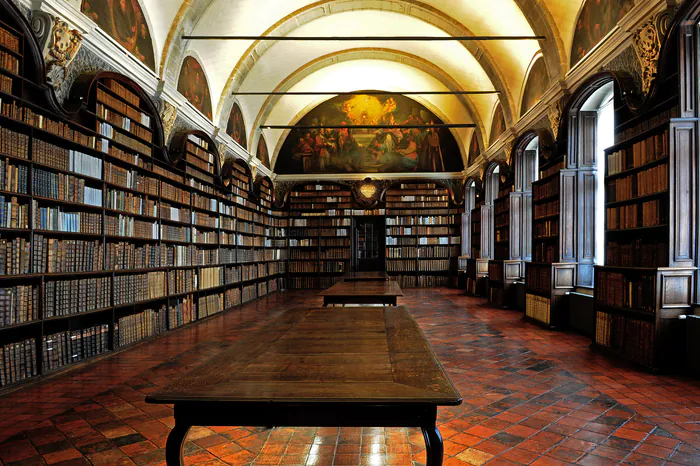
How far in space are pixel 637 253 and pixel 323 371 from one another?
467 cm

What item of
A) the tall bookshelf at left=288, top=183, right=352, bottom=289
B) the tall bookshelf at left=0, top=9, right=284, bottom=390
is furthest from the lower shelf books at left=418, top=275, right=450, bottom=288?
the tall bookshelf at left=0, top=9, right=284, bottom=390

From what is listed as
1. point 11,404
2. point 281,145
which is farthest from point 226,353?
point 281,145

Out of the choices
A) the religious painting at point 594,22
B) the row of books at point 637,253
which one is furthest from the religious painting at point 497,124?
the row of books at point 637,253

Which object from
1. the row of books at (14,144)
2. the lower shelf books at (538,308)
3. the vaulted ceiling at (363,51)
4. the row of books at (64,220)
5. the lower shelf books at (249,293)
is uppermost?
the vaulted ceiling at (363,51)

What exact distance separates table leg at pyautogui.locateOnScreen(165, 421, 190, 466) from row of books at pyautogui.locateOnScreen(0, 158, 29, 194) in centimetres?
360

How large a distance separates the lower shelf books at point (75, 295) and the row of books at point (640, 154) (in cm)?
650

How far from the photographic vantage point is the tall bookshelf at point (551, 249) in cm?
701

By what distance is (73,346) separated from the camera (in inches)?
188

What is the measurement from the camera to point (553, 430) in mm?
2973

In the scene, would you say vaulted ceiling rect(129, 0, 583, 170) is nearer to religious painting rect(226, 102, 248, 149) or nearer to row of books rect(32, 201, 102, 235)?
religious painting rect(226, 102, 248, 149)

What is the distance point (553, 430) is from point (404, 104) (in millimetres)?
13949

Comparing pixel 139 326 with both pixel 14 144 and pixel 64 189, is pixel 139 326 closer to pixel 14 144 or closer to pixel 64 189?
pixel 64 189

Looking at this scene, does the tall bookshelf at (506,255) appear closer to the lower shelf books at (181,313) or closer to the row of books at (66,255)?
the lower shelf books at (181,313)

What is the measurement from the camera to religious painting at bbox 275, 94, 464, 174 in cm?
1553
